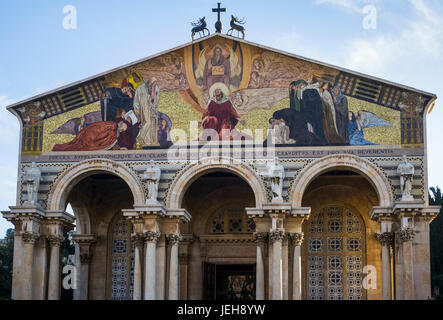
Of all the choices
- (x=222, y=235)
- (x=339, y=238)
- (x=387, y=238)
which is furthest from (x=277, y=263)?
(x=222, y=235)

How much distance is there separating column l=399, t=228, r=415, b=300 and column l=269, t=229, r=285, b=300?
4.70 meters

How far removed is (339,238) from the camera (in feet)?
119

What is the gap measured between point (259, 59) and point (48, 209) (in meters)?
10.8

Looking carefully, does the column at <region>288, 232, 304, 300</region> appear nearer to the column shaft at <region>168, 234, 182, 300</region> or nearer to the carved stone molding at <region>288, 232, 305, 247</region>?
the carved stone molding at <region>288, 232, 305, 247</region>

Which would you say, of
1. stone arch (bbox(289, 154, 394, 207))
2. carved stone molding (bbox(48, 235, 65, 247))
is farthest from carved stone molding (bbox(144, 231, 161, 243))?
stone arch (bbox(289, 154, 394, 207))

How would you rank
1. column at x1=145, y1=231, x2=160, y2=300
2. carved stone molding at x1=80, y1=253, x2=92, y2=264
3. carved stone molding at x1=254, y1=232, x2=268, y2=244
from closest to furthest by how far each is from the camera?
column at x1=145, y1=231, x2=160, y2=300 < carved stone molding at x1=254, y1=232, x2=268, y2=244 < carved stone molding at x1=80, y1=253, x2=92, y2=264

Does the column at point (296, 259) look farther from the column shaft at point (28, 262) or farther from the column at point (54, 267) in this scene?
the column shaft at point (28, 262)

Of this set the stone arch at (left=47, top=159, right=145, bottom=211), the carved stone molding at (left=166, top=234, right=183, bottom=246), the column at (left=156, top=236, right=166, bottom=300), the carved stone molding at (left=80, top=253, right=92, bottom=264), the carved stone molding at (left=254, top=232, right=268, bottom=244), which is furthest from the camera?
the carved stone molding at (left=80, top=253, right=92, bottom=264)

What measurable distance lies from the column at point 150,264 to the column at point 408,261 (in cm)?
975

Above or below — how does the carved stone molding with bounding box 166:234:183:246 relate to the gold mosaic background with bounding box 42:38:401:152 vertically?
below

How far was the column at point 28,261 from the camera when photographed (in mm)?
32344

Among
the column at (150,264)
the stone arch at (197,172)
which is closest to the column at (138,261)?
the column at (150,264)

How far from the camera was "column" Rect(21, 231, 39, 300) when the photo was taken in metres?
32.3
